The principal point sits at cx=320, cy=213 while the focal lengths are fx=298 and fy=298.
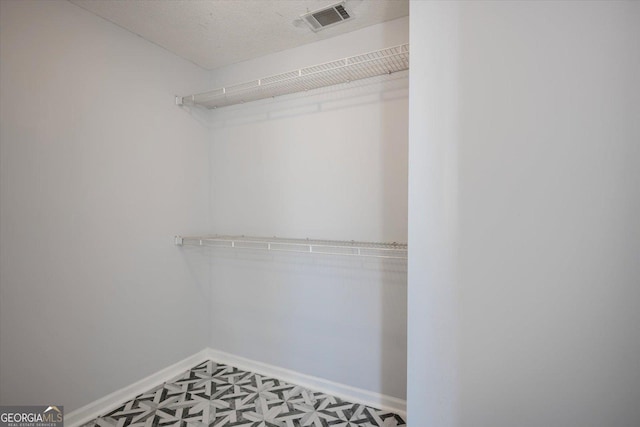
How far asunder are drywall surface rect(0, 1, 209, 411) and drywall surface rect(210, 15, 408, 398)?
333mm

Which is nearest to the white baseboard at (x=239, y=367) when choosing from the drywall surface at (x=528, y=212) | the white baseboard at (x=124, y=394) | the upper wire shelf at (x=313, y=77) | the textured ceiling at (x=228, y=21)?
the white baseboard at (x=124, y=394)

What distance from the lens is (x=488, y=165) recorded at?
994mm

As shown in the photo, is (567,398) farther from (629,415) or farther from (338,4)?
(338,4)

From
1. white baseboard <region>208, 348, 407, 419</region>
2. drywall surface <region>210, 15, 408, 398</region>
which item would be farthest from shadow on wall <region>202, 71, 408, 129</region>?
white baseboard <region>208, 348, 407, 419</region>

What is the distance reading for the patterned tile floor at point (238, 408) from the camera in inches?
66.2

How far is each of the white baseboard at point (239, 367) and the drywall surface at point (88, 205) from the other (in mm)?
59

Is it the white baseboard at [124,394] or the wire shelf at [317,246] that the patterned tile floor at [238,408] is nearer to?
the white baseboard at [124,394]

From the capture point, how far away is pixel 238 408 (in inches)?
70.6

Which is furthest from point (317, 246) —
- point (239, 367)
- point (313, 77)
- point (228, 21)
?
point (228, 21)

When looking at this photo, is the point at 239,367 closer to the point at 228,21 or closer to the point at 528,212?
the point at 528,212

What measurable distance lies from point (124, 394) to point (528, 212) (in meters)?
2.39

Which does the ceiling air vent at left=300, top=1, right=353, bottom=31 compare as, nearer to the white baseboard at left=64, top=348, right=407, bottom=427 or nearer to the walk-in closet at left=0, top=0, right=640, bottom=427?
the walk-in closet at left=0, top=0, right=640, bottom=427

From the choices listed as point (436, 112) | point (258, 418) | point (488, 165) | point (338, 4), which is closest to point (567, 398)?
point (488, 165)

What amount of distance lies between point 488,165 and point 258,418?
177cm
